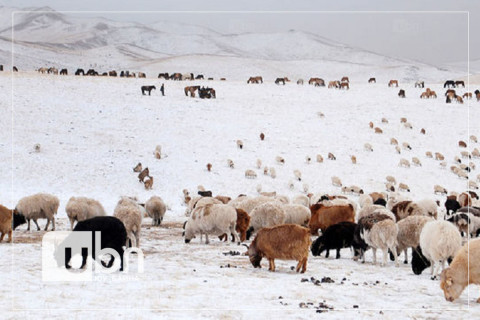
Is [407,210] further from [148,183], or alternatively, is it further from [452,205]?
[148,183]

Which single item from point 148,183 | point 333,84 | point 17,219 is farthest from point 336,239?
point 333,84

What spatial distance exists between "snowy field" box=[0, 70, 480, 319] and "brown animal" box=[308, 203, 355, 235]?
118 inches

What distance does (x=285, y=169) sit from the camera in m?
31.4

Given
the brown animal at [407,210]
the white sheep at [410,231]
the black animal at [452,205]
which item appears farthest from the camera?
the black animal at [452,205]

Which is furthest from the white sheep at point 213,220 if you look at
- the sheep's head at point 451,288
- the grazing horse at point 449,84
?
the grazing horse at point 449,84

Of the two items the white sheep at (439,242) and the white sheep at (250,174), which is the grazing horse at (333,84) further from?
the white sheep at (439,242)

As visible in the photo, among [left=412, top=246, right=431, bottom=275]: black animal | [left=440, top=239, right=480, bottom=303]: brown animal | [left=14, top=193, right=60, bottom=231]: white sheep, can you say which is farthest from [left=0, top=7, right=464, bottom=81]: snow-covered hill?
[left=440, top=239, right=480, bottom=303]: brown animal

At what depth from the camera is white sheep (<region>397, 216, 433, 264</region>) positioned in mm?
11562

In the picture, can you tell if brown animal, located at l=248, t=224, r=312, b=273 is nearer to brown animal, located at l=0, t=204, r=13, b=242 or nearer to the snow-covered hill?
brown animal, located at l=0, t=204, r=13, b=242

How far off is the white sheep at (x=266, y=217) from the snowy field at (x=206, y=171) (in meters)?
1.17

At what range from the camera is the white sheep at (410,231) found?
11.6 m

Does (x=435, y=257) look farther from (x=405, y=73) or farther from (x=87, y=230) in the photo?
(x=405, y=73)

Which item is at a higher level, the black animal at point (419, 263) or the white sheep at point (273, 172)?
the white sheep at point (273, 172)

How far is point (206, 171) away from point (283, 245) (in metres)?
19.8
